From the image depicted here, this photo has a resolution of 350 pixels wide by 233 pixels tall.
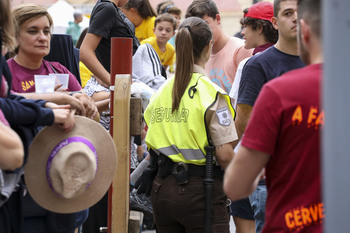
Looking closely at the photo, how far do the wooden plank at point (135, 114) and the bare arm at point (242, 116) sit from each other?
27.7 inches

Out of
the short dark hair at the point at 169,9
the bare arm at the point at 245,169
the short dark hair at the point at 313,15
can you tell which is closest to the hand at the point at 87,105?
the bare arm at the point at 245,169

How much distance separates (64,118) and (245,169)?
1.18 m

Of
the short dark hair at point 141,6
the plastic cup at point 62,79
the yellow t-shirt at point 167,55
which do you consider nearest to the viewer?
the plastic cup at point 62,79

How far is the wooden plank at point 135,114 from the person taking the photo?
182 inches

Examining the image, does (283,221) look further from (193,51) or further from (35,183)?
(193,51)

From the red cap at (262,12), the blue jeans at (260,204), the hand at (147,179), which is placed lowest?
the blue jeans at (260,204)

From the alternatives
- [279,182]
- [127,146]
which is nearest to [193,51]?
[127,146]

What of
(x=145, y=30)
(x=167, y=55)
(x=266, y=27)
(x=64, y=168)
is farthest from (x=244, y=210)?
(x=167, y=55)

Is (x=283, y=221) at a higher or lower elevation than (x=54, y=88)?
lower

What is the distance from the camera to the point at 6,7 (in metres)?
3.14

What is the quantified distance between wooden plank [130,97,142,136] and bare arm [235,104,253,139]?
2.31 ft

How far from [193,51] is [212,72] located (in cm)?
168

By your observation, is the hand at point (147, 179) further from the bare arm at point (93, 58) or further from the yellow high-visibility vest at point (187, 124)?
the bare arm at point (93, 58)

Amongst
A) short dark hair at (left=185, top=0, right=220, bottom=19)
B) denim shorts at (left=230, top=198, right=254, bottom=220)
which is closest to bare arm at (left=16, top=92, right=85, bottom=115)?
denim shorts at (left=230, top=198, right=254, bottom=220)
